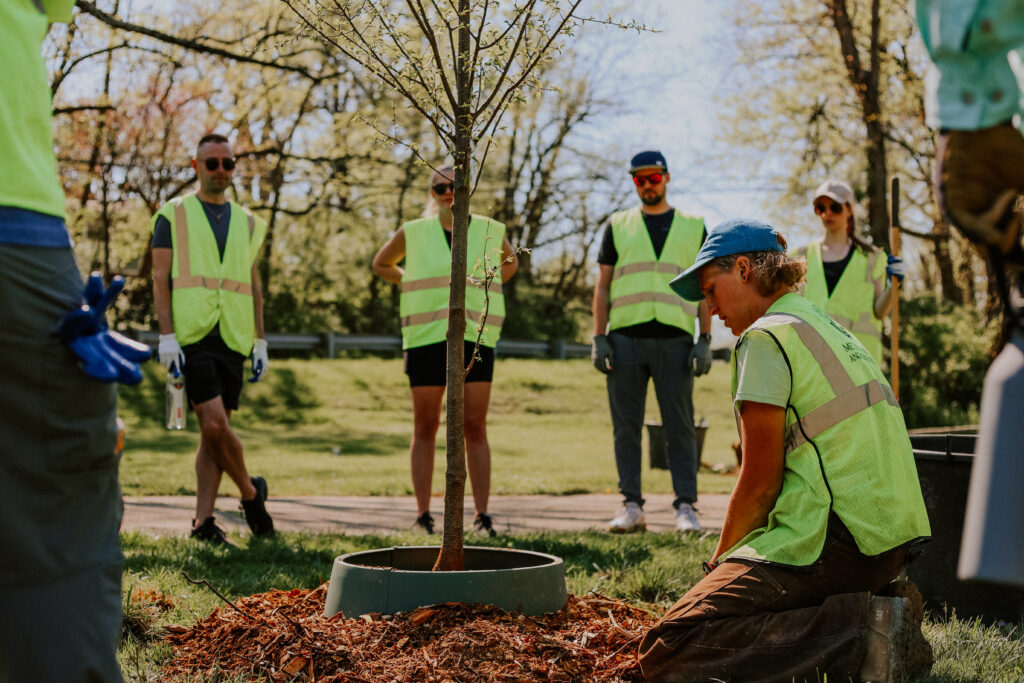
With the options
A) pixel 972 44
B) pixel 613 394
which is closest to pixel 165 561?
pixel 613 394

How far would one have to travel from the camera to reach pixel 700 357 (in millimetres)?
6773

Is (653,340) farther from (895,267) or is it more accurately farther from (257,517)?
(257,517)

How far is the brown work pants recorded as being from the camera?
3.11 m

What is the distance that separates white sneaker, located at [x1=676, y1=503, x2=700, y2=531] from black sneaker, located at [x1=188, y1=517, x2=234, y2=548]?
Result: 2.79m

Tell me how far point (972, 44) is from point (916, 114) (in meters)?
23.5

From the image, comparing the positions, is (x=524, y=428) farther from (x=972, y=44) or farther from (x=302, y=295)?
(x=972, y=44)

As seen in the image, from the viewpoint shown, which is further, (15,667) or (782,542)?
(782,542)

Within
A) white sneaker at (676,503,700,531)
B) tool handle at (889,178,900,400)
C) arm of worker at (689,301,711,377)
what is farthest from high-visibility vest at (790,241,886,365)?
white sneaker at (676,503,700,531)

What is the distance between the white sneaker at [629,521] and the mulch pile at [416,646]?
282cm

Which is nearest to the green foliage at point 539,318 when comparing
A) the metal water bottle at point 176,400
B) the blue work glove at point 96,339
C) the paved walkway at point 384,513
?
the paved walkway at point 384,513

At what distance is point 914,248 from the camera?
1247 inches

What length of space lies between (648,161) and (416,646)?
14.3 ft

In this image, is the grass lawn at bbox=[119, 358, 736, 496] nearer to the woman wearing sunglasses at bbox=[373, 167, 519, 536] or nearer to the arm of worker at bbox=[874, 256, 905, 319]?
the woman wearing sunglasses at bbox=[373, 167, 519, 536]

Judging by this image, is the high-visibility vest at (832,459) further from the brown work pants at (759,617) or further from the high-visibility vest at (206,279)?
the high-visibility vest at (206,279)
